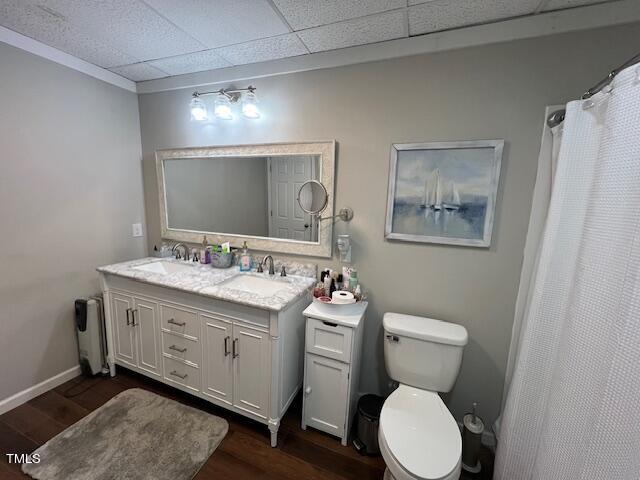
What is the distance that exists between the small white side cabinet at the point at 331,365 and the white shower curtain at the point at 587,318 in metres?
0.77

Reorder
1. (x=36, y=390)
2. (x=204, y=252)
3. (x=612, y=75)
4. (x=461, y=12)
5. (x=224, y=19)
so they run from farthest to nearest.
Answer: (x=204, y=252)
(x=36, y=390)
(x=224, y=19)
(x=461, y=12)
(x=612, y=75)

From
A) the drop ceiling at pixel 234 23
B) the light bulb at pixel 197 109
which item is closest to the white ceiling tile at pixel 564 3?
the drop ceiling at pixel 234 23

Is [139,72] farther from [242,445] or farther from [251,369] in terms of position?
[242,445]

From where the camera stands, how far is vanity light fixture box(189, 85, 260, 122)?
179 cm

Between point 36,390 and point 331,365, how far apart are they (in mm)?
2091

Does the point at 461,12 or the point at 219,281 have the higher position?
the point at 461,12

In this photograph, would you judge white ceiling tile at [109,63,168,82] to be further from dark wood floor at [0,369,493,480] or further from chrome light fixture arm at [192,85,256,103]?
dark wood floor at [0,369,493,480]

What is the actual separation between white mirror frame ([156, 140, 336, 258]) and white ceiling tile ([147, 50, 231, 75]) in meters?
0.57

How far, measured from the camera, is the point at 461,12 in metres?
1.24

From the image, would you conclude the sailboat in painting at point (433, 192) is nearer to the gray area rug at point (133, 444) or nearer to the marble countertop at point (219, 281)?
the marble countertop at point (219, 281)

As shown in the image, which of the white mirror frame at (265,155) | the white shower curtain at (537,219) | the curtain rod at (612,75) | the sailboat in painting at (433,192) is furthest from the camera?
the white mirror frame at (265,155)

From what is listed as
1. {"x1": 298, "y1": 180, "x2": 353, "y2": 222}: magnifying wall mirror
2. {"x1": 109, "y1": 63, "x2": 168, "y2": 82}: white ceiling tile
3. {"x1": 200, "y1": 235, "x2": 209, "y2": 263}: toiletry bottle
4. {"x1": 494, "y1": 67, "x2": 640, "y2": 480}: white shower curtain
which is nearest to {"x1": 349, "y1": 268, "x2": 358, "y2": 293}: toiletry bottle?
{"x1": 298, "y1": 180, "x2": 353, "y2": 222}: magnifying wall mirror

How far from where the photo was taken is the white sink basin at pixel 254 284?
179 cm

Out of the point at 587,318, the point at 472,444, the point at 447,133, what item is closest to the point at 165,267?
the point at 447,133
